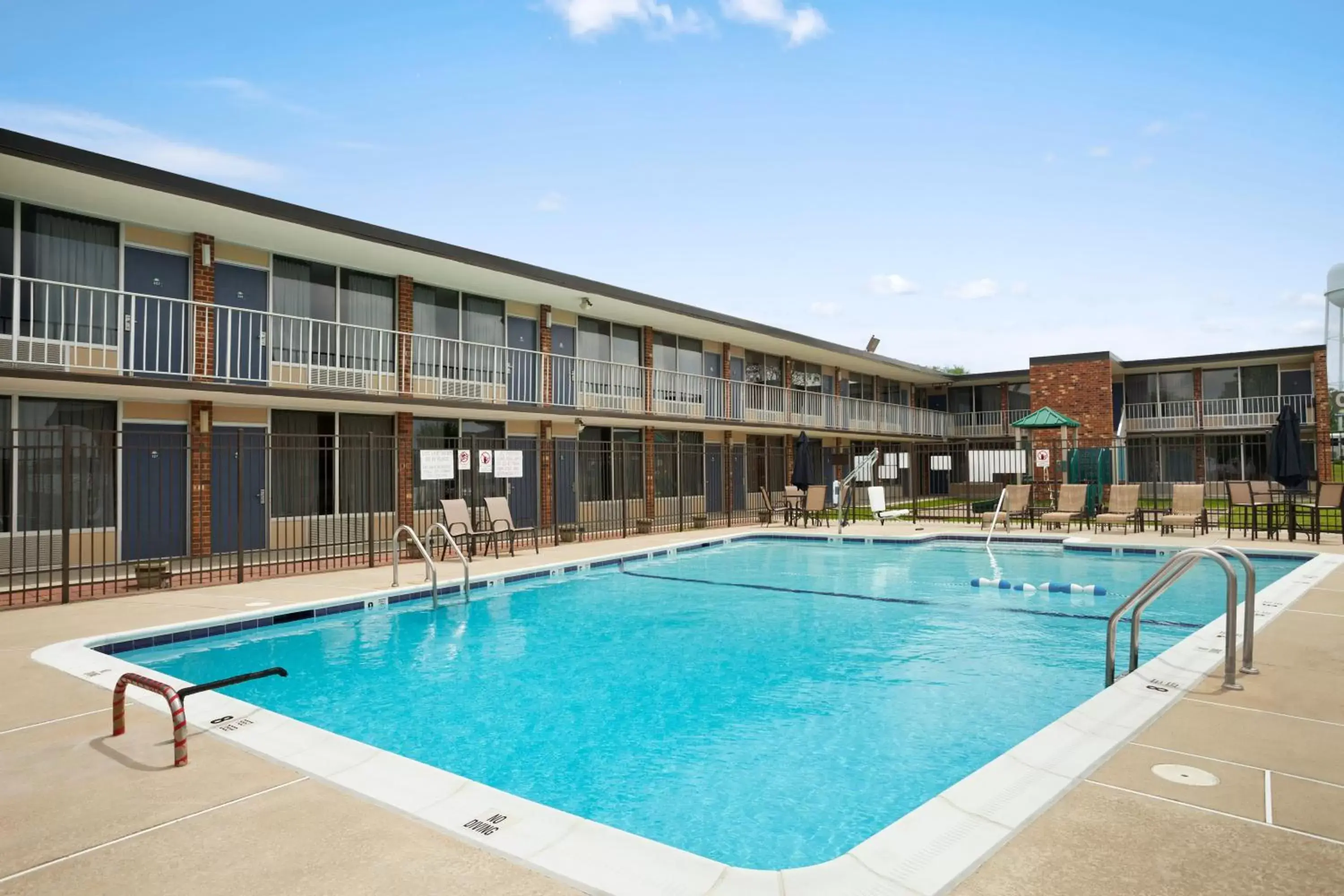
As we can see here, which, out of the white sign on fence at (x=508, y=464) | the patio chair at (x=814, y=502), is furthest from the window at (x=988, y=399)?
the white sign on fence at (x=508, y=464)

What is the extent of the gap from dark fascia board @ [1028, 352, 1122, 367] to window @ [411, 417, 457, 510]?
69.9 ft

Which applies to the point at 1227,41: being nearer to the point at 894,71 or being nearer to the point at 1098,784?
the point at 894,71

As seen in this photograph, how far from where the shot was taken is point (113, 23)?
37.0 ft

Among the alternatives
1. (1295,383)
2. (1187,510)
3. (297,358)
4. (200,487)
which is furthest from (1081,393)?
(200,487)

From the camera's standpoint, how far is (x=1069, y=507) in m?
16.7

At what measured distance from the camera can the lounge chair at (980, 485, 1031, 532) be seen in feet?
54.5

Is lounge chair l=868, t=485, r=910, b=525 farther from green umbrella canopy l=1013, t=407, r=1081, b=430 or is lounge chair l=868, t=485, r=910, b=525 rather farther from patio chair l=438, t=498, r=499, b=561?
patio chair l=438, t=498, r=499, b=561

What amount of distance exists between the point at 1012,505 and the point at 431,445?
1240 cm

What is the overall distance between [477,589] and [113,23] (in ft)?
32.6

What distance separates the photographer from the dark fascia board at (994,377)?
102ft

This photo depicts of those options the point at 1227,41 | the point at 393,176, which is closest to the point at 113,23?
the point at 393,176

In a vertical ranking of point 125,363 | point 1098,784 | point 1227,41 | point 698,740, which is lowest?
point 698,740

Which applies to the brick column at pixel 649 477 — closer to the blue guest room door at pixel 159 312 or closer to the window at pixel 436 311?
the window at pixel 436 311

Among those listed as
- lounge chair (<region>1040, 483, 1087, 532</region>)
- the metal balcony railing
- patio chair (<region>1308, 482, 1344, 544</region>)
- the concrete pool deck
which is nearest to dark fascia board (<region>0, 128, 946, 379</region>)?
the metal balcony railing
